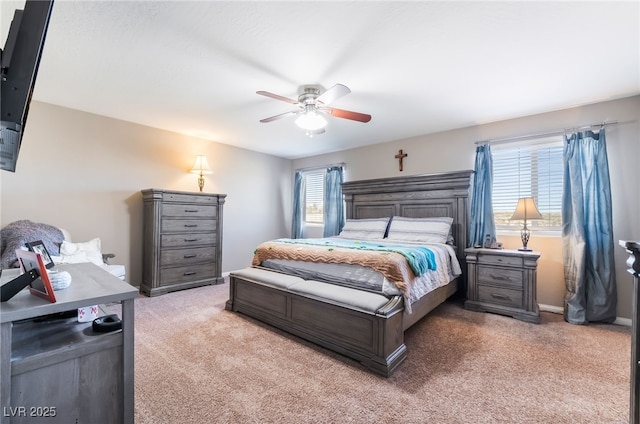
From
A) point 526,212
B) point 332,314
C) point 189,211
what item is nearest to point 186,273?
point 189,211

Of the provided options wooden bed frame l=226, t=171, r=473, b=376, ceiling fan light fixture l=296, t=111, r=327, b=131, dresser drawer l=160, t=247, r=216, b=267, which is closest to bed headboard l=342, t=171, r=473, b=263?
wooden bed frame l=226, t=171, r=473, b=376

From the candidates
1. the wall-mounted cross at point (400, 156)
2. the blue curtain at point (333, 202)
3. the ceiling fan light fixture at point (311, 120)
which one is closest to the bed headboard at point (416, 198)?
the blue curtain at point (333, 202)

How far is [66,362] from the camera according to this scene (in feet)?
3.28

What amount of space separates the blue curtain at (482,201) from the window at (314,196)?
272cm

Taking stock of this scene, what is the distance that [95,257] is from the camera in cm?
301

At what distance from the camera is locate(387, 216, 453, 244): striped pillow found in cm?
352

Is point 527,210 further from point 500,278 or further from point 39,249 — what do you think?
point 39,249

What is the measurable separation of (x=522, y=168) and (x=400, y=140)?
1705mm

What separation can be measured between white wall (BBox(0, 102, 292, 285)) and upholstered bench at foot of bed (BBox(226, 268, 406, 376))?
2136 millimetres

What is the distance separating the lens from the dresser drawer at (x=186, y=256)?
3.76 m

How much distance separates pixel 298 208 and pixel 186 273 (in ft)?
8.01

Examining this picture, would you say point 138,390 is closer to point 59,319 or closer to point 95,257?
point 59,319

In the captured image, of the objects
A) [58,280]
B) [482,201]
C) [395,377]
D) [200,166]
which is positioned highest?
[200,166]

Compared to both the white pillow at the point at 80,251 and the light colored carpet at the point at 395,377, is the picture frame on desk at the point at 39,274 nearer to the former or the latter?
the light colored carpet at the point at 395,377
